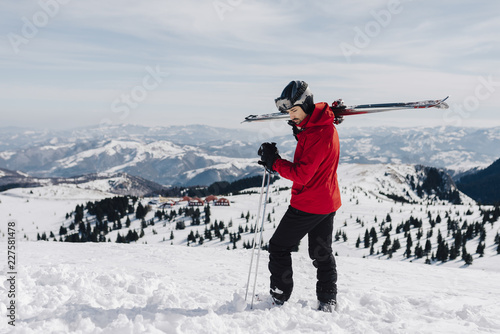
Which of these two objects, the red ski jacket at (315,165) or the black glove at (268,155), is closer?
the red ski jacket at (315,165)

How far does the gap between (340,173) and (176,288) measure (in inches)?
6135

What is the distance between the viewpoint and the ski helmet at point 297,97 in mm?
4988

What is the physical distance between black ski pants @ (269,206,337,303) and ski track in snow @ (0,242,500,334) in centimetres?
33

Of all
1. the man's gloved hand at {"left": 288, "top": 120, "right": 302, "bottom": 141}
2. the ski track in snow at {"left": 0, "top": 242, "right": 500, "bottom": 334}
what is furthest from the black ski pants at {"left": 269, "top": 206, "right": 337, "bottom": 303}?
the man's gloved hand at {"left": 288, "top": 120, "right": 302, "bottom": 141}

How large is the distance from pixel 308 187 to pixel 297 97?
1.40 metres

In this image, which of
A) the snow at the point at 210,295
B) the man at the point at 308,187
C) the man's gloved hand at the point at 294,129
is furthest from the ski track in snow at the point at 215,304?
the man's gloved hand at the point at 294,129

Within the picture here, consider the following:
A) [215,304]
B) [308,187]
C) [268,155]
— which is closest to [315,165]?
[308,187]

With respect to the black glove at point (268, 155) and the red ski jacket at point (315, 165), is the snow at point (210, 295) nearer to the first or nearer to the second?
the red ski jacket at point (315, 165)

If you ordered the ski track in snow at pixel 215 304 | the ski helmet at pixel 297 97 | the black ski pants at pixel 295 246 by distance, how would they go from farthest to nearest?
the black ski pants at pixel 295 246 < the ski helmet at pixel 297 97 < the ski track in snow at pixel 215 304

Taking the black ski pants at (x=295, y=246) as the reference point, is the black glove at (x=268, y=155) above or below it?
above

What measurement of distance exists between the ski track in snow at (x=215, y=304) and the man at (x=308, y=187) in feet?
1.65

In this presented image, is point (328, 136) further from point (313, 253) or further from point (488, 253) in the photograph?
point (488, 253)


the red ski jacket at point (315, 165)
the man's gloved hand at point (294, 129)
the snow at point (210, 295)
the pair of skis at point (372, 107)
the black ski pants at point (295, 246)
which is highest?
the pair of skis at point (372, 107)

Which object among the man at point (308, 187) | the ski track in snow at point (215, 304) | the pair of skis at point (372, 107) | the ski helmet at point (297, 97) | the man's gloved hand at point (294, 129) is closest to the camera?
the ski track in snow at point (215, 304)
